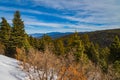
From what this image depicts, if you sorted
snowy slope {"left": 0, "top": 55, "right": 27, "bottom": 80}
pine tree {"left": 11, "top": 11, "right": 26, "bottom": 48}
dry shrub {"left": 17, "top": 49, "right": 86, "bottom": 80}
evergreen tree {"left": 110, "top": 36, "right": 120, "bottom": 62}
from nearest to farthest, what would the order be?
1. snowy slope {"left": 0, "top": 55, "right": 27, "bottom": 80}
2. dry shrub {"left": 17, "top": 49, "right": 86, "bottom": 80}
3. evergreen tree {"left": 110, "top": 36, "right": 120, "bottom": 62}
4. pine tree {"left": 11, "top": 11, "right": 26, "bottom": 48}

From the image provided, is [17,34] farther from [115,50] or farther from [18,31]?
[115,50]

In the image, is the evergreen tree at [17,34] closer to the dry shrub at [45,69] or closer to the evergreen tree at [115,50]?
the evergreen tree at [115,50]

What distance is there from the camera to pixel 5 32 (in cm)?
5875

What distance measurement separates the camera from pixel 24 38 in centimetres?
5653

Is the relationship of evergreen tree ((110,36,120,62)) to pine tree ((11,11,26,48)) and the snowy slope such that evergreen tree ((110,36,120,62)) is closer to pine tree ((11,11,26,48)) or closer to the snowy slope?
pine tree ((11,11,26,48))

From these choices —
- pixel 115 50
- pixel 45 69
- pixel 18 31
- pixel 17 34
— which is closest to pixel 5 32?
pixel 17 34

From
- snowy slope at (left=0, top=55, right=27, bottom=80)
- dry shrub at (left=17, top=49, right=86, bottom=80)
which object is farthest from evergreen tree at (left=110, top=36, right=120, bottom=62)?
snowy slope at (left=0, top=55, right=27, bottom=80)

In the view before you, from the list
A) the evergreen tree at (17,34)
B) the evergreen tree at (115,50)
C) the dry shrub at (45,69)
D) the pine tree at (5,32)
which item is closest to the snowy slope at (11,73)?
the dry shrub at (45,69)

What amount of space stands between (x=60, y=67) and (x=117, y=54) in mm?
26319

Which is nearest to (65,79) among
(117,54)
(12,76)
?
(12,76)

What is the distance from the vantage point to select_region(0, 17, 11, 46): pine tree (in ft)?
192

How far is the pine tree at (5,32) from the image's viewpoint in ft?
192

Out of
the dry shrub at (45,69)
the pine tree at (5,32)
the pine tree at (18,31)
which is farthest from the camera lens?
the pine tree at (5,32)

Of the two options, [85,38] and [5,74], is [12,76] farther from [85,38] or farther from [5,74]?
[85,38]
